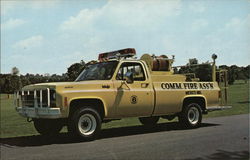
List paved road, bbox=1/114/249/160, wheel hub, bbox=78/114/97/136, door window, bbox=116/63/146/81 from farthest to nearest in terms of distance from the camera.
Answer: door window, bbox=116/63/146/81 → wheel hub, bbox=78/114/97/136 → paved road, bbox=1/114/249/160

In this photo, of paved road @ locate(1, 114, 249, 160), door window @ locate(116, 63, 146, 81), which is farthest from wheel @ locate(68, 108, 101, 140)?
door window @ locate(116, 63, 146, 81)

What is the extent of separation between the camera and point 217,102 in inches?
458

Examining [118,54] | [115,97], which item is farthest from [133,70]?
[115,97]

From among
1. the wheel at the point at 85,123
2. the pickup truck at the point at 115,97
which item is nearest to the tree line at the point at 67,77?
the pickup truck at the point at 115,97

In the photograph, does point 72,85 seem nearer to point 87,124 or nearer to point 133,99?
point 87,124

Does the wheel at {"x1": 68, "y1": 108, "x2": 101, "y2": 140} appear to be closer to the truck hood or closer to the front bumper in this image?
the front bumper

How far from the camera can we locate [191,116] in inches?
430

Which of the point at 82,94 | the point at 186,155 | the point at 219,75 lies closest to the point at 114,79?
the point at 82,94

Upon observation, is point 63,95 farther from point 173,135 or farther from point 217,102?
point 217,102

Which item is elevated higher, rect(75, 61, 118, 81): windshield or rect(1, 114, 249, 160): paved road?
rect(75, 61, 118, 81): windshield

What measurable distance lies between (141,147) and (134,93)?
8.14ft

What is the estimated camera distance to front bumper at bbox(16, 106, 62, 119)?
8.07m

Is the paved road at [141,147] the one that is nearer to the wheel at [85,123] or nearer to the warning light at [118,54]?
the wheel at [85,123]

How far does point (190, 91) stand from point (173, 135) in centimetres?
230
